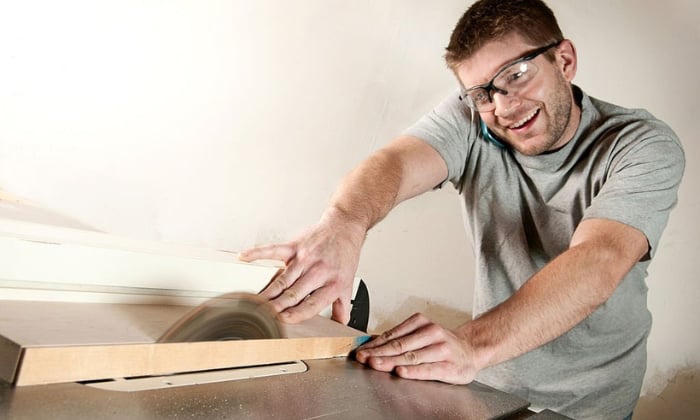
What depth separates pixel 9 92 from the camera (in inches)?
95.6

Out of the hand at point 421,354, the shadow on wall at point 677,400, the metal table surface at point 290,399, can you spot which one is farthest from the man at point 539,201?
the shadow on wall at point 677,400

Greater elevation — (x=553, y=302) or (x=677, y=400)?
(x=553, y=302)

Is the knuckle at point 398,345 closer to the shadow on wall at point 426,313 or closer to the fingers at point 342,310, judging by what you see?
the fingers at point 342,310

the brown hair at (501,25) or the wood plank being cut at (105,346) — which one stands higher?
the brown hair at (501,25)

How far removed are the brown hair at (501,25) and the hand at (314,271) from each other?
77 centimetres

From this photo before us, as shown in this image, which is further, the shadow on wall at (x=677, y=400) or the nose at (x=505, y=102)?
the shadow on wall at (x=677, y=400)

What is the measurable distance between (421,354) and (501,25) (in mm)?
1094

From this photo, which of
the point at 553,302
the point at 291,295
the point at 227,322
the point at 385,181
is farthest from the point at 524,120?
the point at 227,322

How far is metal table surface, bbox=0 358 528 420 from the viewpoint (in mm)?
552

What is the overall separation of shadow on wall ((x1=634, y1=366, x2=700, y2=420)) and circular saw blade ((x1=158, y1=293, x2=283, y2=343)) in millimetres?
2175

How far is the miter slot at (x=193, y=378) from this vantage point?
2.08 feet

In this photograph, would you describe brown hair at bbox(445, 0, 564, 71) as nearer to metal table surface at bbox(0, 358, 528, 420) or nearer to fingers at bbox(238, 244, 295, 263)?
fingers at bbox(238, 244, 295, 263)

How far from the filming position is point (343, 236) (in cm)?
125

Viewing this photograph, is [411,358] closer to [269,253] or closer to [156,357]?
[269,253]
